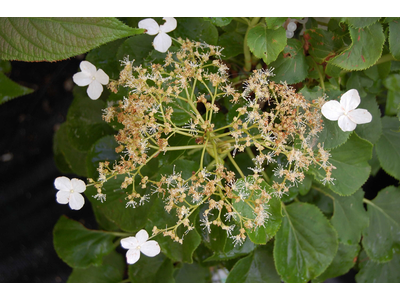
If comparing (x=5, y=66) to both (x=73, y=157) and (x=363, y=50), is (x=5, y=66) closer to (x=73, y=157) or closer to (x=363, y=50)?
(x=73, y=157)

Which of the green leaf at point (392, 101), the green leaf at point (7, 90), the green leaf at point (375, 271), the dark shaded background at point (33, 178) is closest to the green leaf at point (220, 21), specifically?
the green leaf at point (392, 101)

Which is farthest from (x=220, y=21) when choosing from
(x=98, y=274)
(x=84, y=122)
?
(x=98, y=274)

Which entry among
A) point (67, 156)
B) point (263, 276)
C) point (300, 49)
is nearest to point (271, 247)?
point (263, 276)

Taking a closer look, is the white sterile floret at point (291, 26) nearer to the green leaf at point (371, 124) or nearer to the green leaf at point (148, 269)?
the green leaf at point (371, 124)

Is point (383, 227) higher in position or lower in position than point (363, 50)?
lower

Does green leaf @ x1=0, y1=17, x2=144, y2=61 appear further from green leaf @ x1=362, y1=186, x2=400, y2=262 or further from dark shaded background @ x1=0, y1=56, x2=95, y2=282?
green leaf @ x1=362, y1=186, x2=400, y2=262

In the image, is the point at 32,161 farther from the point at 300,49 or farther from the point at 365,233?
the point at 365,233
